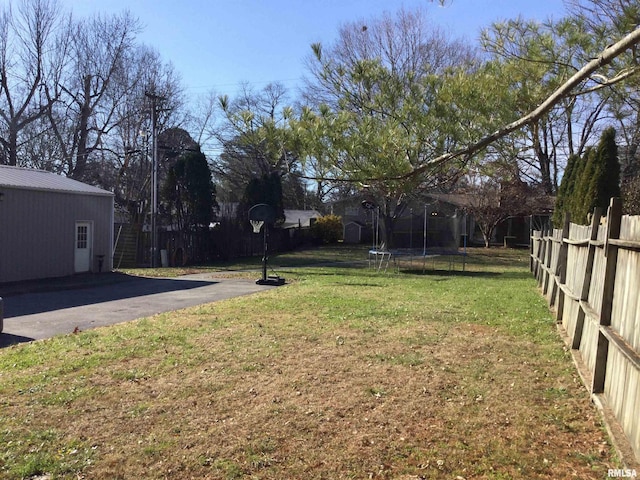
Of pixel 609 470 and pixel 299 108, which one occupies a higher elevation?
pixel 299 108

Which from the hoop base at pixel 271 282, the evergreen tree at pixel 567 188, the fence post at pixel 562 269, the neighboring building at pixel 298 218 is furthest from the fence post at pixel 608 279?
the neighboring building at pixel 298 218

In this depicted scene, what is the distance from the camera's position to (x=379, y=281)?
14617 mm

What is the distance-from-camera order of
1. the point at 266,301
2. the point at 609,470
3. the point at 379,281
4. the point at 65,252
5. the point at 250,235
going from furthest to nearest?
the point at 250,235
the point at 65,252
the point at 379,281
the point at 266,301
the point at 609,470

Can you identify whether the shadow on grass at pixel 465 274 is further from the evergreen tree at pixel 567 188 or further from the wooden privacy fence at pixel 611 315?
the wooden privacy fence at pixel 611 315

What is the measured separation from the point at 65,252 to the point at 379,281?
31.0ft

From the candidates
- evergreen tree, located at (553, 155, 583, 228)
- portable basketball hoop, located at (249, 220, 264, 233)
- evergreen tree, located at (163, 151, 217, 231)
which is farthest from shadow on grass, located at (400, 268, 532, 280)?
evergreen tree, located at (163, 151, 217, 231)

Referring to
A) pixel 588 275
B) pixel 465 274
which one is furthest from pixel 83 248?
pixel 588 275

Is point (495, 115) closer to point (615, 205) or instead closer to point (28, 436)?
point (615, 205)

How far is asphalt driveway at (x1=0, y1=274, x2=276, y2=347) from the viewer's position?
27.3 ft

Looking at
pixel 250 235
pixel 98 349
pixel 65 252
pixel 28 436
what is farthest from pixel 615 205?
pixel 250 235

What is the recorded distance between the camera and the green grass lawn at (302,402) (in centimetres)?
337

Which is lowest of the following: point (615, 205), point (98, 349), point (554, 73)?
point (98, 349)

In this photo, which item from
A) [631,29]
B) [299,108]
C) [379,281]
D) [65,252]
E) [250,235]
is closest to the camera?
[631,29]

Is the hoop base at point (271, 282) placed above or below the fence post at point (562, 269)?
below
